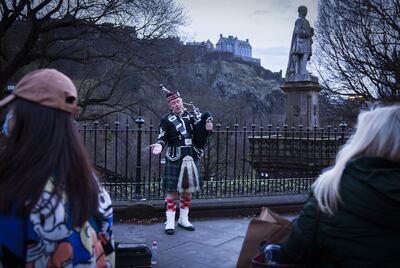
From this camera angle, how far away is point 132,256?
4809 millimetres

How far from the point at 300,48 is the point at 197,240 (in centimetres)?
1174

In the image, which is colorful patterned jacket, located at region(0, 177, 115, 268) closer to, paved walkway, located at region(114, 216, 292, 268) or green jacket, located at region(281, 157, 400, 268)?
green jacket, located at region(281, 157, 400, 268)

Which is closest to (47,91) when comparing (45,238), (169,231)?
(45,238)

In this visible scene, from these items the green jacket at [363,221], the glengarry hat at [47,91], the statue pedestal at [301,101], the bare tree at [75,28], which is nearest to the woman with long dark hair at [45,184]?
the glengarry hat at [47,91]

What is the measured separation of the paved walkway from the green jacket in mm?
3630

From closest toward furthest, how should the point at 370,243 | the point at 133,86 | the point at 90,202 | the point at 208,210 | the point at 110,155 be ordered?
the point at 90,202, the point at 370,243, the point at 208,210, the point at 133,86, the point at 110,155

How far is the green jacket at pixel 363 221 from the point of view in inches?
74.0

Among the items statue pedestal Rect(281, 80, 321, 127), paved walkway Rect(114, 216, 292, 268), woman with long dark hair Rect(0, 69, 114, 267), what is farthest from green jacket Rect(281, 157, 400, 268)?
statue pedestal Rect(281, 80, 321, 127)

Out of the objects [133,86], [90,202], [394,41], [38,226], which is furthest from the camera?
[133,86]

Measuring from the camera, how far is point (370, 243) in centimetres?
194

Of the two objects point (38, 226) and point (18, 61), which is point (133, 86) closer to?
point (18, 61)

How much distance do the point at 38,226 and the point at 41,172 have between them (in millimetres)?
189

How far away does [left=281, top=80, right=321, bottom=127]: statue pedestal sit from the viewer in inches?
645

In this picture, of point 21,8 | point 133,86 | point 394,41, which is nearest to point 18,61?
point 21,8
